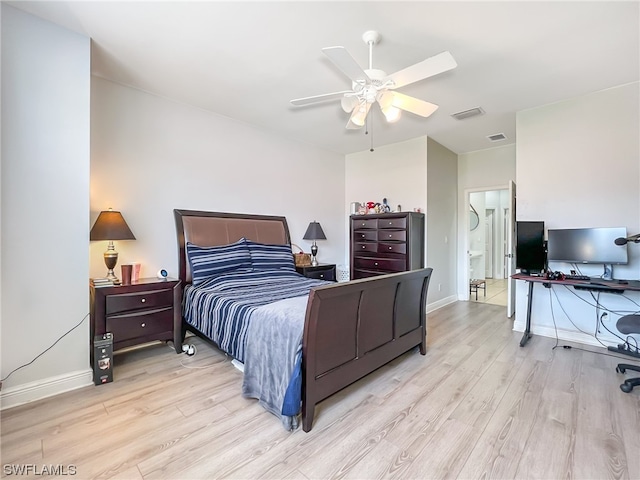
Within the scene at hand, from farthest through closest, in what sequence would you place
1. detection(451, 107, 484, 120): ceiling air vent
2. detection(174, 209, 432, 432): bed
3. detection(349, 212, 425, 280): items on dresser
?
detection(349, 212, 425, 280): items on dresser
detection(451, 107, 484, 120): ceiling air vent
detection(174, 209, 432, 432): bed

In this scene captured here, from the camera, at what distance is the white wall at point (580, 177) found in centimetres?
314

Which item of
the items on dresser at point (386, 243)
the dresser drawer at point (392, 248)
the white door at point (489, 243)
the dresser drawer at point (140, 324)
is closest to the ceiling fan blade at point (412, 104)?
the items on dresser at point (386, 243)

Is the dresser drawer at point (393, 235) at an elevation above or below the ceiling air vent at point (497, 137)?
below

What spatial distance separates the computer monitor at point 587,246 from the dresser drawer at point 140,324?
14.3ft

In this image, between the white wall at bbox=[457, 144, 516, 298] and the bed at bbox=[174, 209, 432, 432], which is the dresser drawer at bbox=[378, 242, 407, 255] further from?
the white wall at bbox=[457, 144, 516, 298]

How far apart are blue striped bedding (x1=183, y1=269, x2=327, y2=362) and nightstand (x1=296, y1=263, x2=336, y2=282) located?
615 mm

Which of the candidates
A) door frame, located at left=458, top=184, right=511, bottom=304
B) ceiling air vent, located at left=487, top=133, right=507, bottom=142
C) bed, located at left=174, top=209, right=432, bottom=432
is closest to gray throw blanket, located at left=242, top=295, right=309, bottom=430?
bed, located at left=174, top=209, right=432, bottom=432

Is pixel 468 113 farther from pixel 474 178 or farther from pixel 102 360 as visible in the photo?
pixel 102 360

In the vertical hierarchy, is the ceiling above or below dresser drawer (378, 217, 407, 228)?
above

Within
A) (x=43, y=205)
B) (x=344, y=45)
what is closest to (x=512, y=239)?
(x=344, y=45)

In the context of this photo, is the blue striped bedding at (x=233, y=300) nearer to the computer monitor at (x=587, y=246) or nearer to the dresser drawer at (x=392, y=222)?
the dresser drawer at (x=392, y=222)

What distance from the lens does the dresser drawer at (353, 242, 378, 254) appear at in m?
4.89

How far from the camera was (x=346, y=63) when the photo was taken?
203 centimetres

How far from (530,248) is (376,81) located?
2.79 meters
